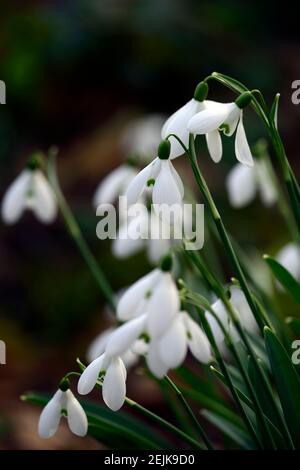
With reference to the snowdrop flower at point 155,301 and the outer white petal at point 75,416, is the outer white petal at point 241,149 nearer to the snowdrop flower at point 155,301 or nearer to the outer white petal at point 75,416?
the snowdrop flower at point 155,301

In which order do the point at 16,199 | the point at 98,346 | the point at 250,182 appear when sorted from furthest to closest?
the point at 98,346 < the point at 250,182 < the point at 16,199

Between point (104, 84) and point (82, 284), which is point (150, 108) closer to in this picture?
point (104, 84)

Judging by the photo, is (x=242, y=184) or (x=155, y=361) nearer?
(x=155, y=361)

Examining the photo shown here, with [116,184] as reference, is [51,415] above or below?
below

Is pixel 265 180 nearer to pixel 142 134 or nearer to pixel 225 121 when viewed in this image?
pixel 225 121

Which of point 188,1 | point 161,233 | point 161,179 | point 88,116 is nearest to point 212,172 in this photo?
point 88,116

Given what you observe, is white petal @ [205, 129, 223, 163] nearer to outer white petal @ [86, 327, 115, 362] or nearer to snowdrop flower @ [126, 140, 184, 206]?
snowdrop flower @ [126, 140, 184, 206]

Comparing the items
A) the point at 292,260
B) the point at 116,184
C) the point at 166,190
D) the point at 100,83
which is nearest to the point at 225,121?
the point at 166,190
